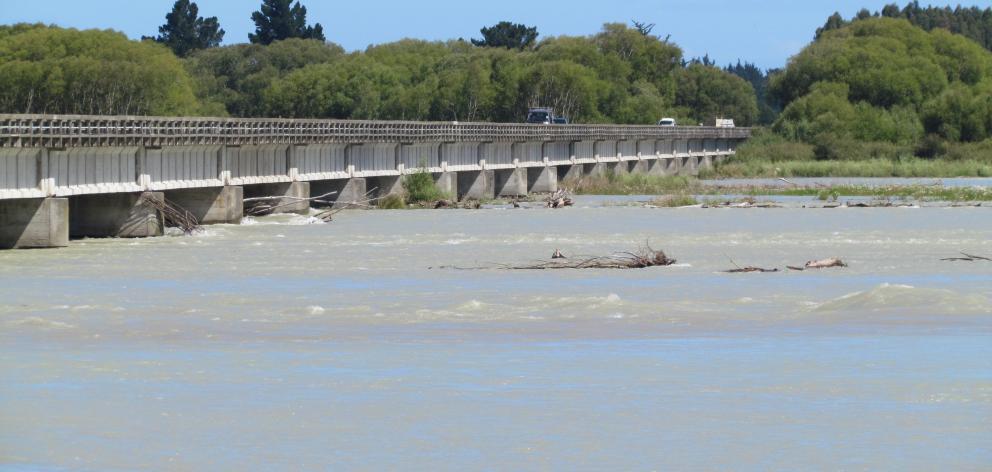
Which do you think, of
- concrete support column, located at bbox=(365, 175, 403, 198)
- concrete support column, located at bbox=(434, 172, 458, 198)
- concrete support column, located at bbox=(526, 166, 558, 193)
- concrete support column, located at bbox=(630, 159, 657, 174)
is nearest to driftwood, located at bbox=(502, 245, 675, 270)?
concrete support column, located at bbox=(365, 175, 403, 198)

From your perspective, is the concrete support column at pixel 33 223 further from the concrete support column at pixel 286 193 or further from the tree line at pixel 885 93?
the tree line at pixel 885 93

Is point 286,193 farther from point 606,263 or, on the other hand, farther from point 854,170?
point 854,170

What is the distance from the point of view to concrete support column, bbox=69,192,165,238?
2030 inches

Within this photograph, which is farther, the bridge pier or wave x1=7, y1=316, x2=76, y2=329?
the bridge pier

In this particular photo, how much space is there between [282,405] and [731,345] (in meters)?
7.58

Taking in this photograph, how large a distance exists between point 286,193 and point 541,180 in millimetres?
34182

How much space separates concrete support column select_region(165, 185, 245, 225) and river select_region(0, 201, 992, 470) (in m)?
15.2

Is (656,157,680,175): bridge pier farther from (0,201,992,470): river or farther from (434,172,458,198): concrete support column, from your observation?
(0,201,992,470): river

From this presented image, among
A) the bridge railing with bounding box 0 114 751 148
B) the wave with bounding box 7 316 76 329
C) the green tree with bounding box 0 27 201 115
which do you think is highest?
the green tree with bounding box 0 27 201 115

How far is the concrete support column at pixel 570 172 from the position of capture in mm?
104625

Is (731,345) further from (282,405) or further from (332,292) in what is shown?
(332,292)

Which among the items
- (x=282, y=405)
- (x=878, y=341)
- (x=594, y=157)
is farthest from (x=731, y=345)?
(x=594, y=157)

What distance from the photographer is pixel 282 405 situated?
19.7 meters

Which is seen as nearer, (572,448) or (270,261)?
(572,448)
